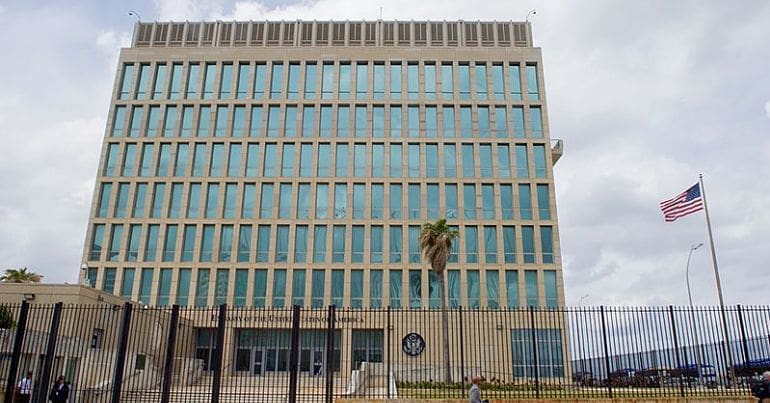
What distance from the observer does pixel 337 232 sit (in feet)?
154

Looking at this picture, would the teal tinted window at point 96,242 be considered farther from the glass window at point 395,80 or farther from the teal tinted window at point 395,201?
the glass window at point 395,80

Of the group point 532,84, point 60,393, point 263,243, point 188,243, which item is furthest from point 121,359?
point 532,84

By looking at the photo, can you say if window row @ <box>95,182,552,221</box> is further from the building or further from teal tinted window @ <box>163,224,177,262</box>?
teal tinted window @ <box>163,224,177,262</box>

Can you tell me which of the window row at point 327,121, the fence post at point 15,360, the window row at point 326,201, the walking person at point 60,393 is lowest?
the walking person at point 60,393

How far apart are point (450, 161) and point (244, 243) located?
18.2 metres

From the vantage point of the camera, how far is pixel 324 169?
160ft

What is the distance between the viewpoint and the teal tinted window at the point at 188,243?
46.3 metres

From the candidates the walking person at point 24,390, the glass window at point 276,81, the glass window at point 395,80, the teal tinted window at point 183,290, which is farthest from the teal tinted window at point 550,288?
the walking person at point 24,390

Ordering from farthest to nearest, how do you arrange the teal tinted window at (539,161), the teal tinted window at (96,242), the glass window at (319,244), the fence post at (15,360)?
1. the teal tinted window at (539,161)
2. the teal tinted window at (96,242)
3. the glass window at (319,244)
4. the fence post at (15,360)

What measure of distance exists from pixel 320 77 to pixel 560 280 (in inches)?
1050

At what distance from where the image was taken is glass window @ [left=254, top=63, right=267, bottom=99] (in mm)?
51347

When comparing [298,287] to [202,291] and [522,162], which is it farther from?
[522,162]

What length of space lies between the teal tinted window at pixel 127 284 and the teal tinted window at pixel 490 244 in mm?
27675

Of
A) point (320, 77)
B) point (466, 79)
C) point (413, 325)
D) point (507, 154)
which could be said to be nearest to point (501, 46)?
point (466, 79)
